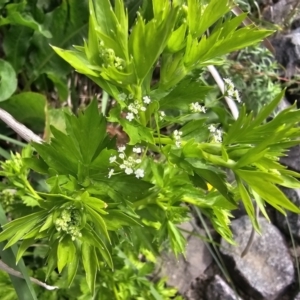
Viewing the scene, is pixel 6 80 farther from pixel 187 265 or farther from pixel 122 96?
pixel 187 265

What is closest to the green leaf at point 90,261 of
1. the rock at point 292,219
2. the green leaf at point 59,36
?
the green leaf at point 59,36

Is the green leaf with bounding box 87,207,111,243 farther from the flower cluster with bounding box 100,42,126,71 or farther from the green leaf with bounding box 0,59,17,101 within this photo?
the green leaf with bounding box 0,59,17,101

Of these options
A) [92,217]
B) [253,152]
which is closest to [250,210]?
[253,152]

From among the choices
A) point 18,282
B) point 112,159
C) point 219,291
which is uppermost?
point 112,159

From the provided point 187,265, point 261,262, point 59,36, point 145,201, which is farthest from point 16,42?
point 261,262

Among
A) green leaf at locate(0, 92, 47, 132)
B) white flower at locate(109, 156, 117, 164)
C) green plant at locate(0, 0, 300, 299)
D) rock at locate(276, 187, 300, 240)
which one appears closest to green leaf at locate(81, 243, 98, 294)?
green plant at locate(0, 0, 300, 299)

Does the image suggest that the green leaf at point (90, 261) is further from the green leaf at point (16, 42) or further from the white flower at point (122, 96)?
the green leaf at point (16, 42)
